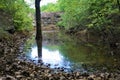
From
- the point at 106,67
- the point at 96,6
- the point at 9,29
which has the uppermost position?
the point at 96,6

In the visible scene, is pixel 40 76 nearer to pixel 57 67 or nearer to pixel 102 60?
pixel 57 67

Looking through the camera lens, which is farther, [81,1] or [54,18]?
[54,18]

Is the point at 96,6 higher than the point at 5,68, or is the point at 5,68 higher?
the point at 96,6

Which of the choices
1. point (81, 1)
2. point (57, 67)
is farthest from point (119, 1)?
point (81, 1)

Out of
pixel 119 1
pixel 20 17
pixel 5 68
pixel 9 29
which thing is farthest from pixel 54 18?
pixel 5 68

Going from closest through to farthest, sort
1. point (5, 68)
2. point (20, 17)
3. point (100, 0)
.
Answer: point (5, 68) < point (100, 0) < point (20, 17)

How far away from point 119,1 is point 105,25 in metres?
3.34

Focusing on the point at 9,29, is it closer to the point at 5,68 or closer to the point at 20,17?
the point at 20,17

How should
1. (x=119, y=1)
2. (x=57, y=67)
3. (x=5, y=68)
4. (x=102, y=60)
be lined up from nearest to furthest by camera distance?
(x=5, y=68) < (x=57, y=67) < (x=102, y=60) < (x=119, y=1)

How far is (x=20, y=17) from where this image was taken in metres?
27.0

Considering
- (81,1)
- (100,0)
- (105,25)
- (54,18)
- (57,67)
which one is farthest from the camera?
(54,18)

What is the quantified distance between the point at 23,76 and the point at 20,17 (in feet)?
64.1

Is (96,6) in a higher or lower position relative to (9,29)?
higher

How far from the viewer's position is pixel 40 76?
821 centimetres
